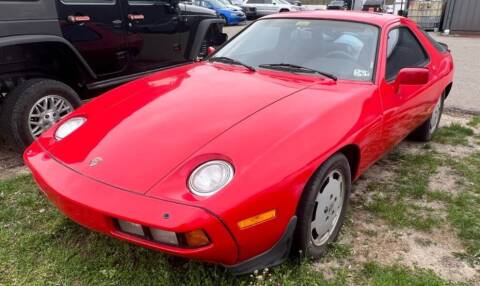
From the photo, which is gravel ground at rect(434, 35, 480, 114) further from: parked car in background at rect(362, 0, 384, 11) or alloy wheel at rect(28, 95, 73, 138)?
parked car in background at rect(362, 0, 384, 11)

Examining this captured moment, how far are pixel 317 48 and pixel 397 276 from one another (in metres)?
1.74

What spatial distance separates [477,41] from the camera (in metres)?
14.4

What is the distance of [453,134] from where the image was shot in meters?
4.87

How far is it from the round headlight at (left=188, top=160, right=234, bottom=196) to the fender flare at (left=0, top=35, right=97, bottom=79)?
2527 mm

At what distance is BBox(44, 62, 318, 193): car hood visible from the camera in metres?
2.14

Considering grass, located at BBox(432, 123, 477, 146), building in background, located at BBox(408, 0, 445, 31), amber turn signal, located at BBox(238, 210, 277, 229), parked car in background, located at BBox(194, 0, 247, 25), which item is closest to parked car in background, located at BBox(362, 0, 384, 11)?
building in background, located at BBox(408, 0, 445, 31)

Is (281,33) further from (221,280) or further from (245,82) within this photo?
(221,280)

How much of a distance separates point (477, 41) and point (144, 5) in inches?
527

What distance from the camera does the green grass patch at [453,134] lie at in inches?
183

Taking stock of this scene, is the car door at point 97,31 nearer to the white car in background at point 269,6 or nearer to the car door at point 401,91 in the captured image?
the car door at point 401,91

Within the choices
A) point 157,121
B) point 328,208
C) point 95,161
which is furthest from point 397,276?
point 95,161

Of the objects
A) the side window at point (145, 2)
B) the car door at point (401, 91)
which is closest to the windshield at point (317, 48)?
the car door at point (401, 91)

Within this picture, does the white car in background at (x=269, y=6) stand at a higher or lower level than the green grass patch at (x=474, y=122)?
lower

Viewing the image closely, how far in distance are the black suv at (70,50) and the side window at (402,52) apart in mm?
2849
